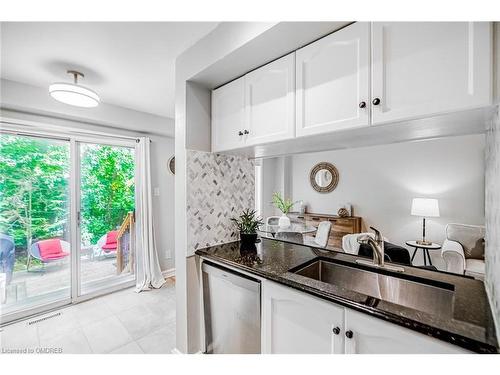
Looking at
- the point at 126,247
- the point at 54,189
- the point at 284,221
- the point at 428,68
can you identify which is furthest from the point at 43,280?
the point at 428,68

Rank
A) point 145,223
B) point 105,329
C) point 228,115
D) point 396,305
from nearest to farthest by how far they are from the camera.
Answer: point 396,305, point 228,115, point 105,329, point 145,223

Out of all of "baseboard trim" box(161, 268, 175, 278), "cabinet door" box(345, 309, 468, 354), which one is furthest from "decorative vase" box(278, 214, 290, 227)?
"baseboard trim" box(161, 268, 175, 278)

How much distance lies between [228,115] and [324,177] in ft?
4.31

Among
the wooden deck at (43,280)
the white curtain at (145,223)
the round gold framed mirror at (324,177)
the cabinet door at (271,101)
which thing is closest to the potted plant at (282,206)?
the round gold framed mirror at (324,177)

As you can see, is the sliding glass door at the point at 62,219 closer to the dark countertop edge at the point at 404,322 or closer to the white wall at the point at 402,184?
the white wall at the point at 402,184

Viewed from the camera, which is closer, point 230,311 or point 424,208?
point 230,311

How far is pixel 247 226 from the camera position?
1.95 m

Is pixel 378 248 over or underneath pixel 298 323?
over

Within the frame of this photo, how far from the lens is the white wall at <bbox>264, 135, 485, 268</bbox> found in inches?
79.0

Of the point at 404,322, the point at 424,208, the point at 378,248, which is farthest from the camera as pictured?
the point at 424,208

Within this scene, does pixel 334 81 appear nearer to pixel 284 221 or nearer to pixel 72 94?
pixel 284 221

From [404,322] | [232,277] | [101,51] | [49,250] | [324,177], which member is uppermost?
[101,51]

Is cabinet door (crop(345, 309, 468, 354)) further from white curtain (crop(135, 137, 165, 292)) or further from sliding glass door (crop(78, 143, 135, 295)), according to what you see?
sliding glass door (crop(78, 143, 135, 295))
